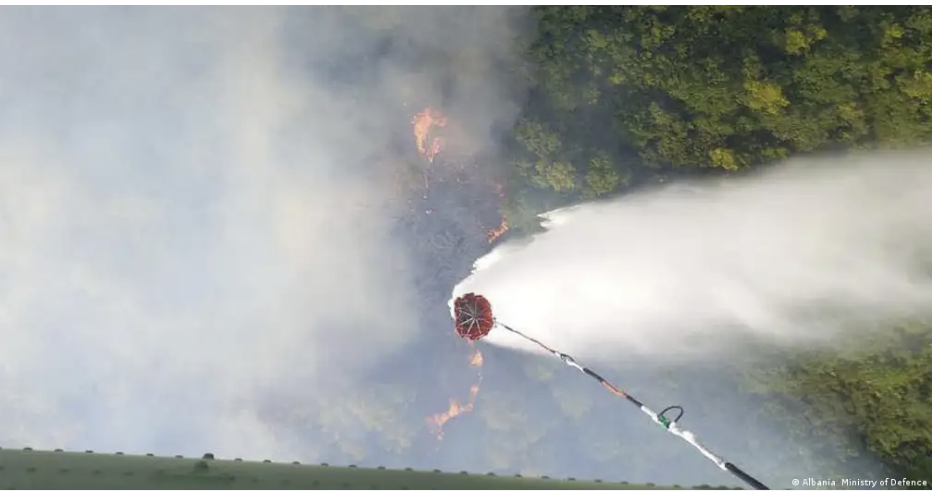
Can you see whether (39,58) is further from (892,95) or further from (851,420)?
(851,420)

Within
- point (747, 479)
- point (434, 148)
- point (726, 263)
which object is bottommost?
point (747, 479)

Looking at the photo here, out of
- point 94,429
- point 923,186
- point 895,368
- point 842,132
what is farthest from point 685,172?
point 94,429

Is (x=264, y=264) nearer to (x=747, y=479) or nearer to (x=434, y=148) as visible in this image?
(x=434, y=148)

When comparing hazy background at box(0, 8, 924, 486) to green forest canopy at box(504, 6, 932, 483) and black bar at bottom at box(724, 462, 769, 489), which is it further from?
black bar at bottom at box(724, 462, 769, 489)

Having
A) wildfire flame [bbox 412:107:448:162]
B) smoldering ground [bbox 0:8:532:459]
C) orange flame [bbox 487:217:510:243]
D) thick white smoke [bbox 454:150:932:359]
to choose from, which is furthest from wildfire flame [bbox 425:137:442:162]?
thick white smoke [bbox 454:150:932:359]

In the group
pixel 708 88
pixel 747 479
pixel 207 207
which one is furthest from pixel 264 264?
pixel 747 479

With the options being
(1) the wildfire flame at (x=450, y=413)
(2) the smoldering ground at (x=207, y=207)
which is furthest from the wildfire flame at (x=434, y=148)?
(1) the wildfire flame at (x=450, y=413)

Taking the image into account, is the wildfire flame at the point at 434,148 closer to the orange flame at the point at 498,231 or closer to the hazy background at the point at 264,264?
the hazy background at the point at 264,264
